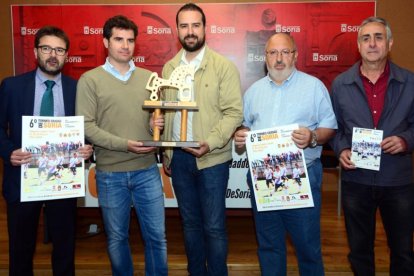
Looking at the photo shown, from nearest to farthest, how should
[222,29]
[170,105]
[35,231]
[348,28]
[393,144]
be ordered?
[393,144], [170,105], [35,231], [348,28], [222,29]

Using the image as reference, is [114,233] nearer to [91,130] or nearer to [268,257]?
[91,130]

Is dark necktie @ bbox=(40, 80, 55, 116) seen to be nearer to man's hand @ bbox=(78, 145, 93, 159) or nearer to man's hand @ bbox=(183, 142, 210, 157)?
man's hand @ bbox=(78, 145, 93, 159)

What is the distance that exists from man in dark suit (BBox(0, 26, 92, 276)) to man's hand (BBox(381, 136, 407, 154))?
62.8 inches

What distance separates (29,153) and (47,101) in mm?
302

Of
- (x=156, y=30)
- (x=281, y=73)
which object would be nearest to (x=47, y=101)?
(x=281, y=73)

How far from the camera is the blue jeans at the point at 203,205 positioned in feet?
8.22

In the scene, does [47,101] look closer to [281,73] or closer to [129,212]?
[129,212]

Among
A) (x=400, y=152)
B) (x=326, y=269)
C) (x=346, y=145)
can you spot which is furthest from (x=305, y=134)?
(x=326, y=269)

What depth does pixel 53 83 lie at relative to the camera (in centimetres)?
240

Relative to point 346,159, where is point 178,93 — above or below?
above

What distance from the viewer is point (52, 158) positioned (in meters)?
2.35

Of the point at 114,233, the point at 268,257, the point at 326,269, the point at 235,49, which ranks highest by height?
the point at 235,49

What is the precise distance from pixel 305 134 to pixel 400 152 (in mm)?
514

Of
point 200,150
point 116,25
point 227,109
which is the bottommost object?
point 200,150
